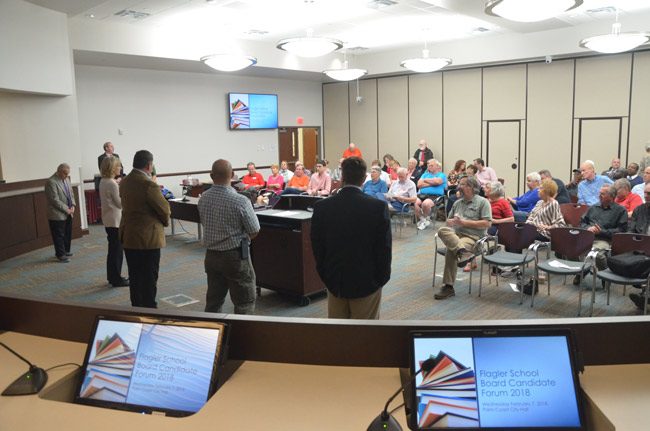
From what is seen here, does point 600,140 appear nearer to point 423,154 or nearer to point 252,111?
point 423,154

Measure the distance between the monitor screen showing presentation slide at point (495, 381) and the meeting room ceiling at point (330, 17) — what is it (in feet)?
23.6

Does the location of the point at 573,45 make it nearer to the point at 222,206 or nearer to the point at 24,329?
the point at 222,206

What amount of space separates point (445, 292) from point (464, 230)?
2.45 feet

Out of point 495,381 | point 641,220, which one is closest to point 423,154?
point 641,220

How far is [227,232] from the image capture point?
12.8 feet

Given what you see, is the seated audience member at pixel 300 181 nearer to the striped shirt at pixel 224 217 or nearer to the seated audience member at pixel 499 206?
the seated audience member at pixel 499 206

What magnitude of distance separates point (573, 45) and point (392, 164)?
4.38 m

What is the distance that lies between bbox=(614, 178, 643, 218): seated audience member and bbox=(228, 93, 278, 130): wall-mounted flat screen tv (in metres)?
9.55

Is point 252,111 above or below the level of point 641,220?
above

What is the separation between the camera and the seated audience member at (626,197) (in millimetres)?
6426

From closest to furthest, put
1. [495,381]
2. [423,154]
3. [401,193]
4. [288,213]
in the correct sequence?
[495,381], [288,213], [401,193], [423,154]

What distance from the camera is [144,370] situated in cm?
180

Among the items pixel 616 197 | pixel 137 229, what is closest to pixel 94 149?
pixel 137 229

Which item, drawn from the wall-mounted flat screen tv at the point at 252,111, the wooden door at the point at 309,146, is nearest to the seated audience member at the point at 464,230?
the wall-mounted flat screen tv at the point at 252,111
